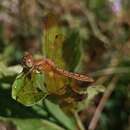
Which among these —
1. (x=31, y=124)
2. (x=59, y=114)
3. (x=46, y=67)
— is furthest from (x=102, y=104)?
→ (x=46, y=67)

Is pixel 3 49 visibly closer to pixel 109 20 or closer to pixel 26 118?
pixel 109 20

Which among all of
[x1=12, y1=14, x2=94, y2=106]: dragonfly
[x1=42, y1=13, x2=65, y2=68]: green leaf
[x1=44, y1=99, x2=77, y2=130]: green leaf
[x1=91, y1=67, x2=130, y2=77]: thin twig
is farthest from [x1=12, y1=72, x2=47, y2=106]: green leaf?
[x1=91, y1=67, x2=130, y2=77]: thin twig

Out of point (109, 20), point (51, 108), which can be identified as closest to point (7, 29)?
point (109, 20)

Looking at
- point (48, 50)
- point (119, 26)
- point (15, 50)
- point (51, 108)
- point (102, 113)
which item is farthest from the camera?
point (119, 26)

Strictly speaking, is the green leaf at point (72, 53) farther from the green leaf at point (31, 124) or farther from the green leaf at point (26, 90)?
the green leaf at point (26, 90)

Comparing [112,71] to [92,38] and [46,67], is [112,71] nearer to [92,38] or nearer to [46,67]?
[92,38]

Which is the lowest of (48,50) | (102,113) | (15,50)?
(102,113)

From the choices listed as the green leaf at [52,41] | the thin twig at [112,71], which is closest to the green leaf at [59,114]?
the green leaf at [52,41]
